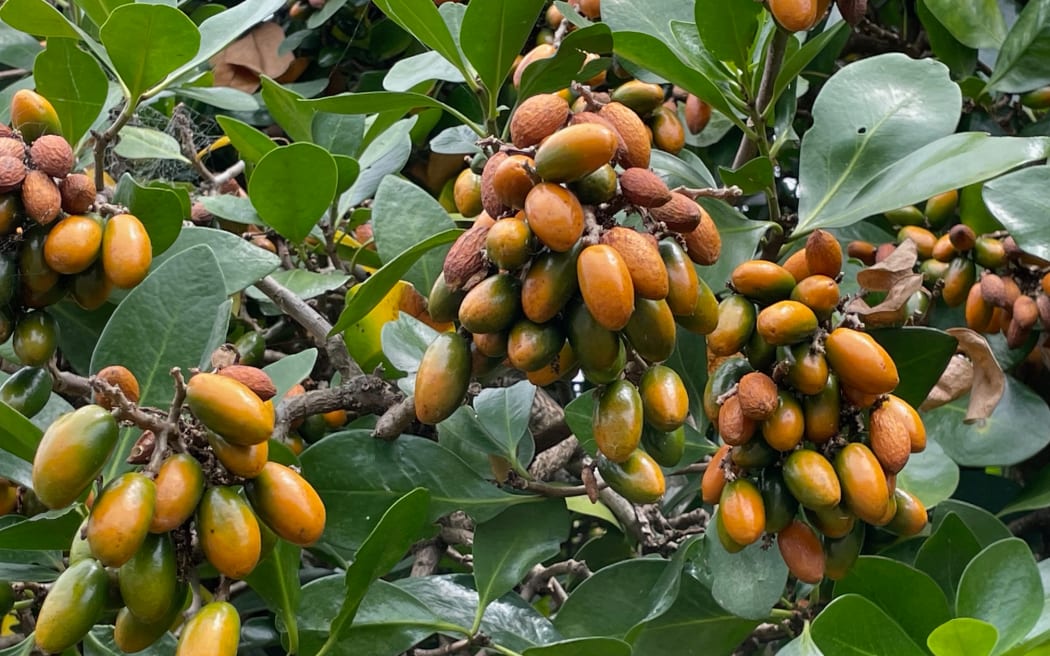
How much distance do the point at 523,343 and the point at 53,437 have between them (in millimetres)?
328

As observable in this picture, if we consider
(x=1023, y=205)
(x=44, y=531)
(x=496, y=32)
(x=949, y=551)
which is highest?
(x=496, y=32)

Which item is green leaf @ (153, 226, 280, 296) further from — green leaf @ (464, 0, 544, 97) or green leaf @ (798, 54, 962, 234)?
green leaf @ (798, 54, 962, 234)

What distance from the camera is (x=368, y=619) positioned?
92 centimetres

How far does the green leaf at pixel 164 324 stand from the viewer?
0.86m

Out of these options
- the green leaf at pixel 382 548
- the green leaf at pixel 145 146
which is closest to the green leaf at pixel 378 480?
the green leaf at pixel 382 548

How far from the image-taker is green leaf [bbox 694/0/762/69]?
1027mm

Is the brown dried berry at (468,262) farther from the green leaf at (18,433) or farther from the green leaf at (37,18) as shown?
the green leaf at (37,18)

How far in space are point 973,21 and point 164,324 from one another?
1109 millimetres

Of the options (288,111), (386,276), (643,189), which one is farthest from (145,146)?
(643,189)

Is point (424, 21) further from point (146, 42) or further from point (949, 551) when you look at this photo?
point (949, 551)

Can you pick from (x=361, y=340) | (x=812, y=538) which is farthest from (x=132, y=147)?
(x=812, y=538)

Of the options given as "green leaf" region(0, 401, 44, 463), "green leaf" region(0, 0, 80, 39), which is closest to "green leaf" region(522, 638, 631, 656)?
"green leaf" region(0, 401, 44, 463)

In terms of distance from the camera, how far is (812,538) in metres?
0.86

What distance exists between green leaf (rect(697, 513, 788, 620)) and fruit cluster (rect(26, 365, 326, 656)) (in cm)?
40
